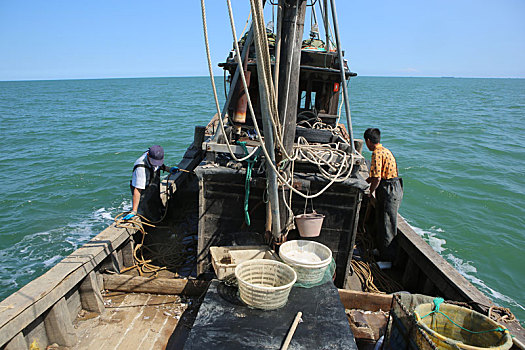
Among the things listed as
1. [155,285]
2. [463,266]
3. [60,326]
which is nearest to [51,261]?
[155,285]

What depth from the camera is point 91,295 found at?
4020mm

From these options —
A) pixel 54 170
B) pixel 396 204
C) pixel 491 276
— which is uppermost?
pixel 396 204

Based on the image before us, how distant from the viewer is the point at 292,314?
319 cm

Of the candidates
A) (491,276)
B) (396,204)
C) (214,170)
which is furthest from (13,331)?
(491,276)

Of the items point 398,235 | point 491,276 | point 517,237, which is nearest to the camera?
point 398,235

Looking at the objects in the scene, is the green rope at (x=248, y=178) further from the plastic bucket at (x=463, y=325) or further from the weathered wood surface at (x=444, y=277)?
the weathered wood surface at (x=444, y=277)

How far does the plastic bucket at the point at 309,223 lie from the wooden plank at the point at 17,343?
3.00 metres

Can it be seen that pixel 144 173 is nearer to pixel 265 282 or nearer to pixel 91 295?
pixel 91 295

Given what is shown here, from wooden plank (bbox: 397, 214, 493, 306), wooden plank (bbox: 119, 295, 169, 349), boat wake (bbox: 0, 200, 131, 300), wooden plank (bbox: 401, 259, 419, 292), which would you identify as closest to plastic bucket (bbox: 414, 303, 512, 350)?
wooden plank (bbox: 397, 214, 493, 306)

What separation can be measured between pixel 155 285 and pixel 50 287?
1.23 meters

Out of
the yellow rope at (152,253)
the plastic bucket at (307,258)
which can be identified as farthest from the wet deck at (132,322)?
the plastic bucket at (307,258)

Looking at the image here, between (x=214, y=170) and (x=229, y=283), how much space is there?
1.43m

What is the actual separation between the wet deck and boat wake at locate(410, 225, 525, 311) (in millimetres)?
7435

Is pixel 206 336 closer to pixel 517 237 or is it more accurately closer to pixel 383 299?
pixel 383 299
